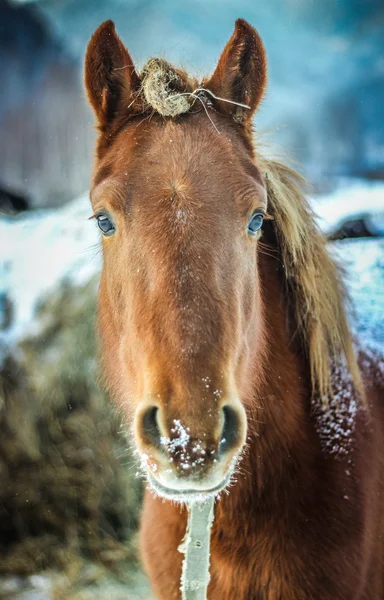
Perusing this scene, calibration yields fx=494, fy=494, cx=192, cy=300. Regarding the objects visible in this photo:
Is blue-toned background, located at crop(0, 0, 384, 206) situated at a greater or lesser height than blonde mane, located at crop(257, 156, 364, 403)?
greater

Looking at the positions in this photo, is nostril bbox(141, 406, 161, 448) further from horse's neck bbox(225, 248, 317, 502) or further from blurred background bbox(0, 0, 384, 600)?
blurred background bbox(0, 0, 384, 600)

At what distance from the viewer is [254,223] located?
40.8 inches

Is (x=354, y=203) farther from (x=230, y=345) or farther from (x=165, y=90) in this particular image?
(x=230, y=345)

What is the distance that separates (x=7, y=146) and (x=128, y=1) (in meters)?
0.80

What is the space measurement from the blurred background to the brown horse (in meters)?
0.36

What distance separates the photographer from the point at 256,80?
1147 millimetres

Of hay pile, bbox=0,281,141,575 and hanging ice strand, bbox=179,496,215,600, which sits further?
hay pile, bbox=0,281,141,575

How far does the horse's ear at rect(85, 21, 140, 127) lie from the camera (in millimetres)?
Result: 1124

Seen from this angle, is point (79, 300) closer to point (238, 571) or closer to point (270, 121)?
point (270, 121)

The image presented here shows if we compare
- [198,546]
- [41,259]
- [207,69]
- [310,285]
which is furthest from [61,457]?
[207,69]

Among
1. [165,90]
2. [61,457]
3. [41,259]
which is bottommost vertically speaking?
[61,457]

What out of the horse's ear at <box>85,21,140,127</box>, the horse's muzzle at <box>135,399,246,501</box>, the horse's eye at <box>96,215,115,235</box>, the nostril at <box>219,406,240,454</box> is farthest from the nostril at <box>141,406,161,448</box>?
the horse's ear at <box>85,21,140,127</box>

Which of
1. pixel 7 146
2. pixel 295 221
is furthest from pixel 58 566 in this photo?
pixel 295 221

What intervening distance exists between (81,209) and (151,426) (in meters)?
1.82
